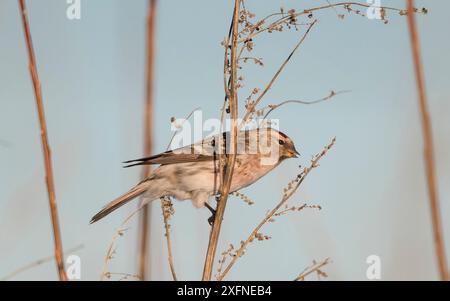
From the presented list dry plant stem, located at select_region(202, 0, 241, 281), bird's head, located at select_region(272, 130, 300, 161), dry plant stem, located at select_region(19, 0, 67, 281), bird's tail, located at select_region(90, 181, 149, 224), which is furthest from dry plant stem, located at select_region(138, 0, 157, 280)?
bird's head, located at select_region(272, 130, 300, 161)

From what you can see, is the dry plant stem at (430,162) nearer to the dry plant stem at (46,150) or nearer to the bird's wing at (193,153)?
the dry plant stem at (46,150)

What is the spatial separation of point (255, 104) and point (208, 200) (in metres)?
2.66

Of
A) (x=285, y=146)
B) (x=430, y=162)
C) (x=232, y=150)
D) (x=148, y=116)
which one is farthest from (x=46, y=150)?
(x=285, y=146)

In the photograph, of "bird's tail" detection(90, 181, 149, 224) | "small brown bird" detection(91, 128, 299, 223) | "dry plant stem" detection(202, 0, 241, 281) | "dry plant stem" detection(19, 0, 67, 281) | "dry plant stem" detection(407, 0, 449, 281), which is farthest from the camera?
"small brown bird" detection(91, 128, 299, 223)

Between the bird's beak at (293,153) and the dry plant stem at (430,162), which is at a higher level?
the bird's beak at (293,153)

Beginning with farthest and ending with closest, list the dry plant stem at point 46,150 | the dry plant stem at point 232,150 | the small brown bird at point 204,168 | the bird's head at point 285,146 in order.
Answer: the bird's head at point 285,146, the small brown bird at point 204,168, the dry plant stem at point 232,150, the dry plant stem at point 46,150

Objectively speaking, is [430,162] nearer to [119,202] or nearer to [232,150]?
[232,150]

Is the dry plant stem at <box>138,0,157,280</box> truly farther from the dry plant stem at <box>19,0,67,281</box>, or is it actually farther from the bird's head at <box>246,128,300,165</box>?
the bird's head at <box>246,128,300,165</box>

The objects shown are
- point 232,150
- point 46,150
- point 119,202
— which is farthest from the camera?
point 119,202

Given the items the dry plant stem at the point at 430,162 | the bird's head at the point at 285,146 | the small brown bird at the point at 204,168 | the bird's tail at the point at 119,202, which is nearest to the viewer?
the dry plant stem at the point at 430,162

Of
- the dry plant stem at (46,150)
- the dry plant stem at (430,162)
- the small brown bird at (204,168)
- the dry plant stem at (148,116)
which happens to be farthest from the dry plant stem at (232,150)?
the small brown bird at (204,168)
